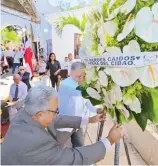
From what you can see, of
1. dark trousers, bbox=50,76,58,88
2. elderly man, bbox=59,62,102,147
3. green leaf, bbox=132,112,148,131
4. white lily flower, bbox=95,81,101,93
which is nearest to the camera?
green leaf, bbox=132,112,148,131

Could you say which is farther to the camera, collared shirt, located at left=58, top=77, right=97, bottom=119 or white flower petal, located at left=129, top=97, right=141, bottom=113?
collared shirt, located at left=58, top=77, right=97, bottom=119

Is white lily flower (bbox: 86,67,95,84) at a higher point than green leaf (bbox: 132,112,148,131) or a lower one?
higher

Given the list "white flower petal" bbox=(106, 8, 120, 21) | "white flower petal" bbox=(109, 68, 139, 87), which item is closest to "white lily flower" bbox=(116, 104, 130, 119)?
"white flower petal" bbox=(109, 68, 139, 87)

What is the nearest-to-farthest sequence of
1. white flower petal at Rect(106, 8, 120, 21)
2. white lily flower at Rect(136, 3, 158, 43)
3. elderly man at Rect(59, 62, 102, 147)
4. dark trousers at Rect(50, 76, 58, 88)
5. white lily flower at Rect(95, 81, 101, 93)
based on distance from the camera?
1. white lily flower at Rect(136, 3, 158, 43)
2. white flower petal at Rect(106, 8, 120, 21)
3. white lily flower at Rect(95, 81, 101, 93)
4. elderly man at Rect(59, 62, 102, 147)
5. dark trousers at Rect(50, 76, 58, 88)

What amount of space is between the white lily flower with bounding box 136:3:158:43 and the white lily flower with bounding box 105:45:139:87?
0.06m

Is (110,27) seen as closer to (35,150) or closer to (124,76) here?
(124,76)

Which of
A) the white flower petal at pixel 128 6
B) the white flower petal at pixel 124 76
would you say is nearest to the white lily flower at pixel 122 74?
the white flower petal at pixel 124 76

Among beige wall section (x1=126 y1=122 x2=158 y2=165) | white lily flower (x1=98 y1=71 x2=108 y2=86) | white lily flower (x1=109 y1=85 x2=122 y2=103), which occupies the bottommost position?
beige wall section (x1=126 y1=122 x2=158 y2=165)

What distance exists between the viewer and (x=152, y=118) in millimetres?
1011

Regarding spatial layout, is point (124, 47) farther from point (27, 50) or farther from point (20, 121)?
point (27, 50)

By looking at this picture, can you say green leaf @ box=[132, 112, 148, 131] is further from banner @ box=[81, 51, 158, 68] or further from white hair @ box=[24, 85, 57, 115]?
white hair @ box=[24, 85, 57, 115]

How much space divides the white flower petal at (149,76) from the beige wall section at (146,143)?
1973 mm

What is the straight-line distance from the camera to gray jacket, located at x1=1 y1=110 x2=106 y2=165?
1.11 metres

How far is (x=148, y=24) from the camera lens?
835 millimetres
